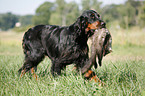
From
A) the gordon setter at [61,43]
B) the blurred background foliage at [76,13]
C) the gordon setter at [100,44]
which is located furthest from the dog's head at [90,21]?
the blurred background foliage at [76,13]

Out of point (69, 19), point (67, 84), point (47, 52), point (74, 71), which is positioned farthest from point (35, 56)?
point (69, 19)

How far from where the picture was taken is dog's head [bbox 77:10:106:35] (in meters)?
2.88

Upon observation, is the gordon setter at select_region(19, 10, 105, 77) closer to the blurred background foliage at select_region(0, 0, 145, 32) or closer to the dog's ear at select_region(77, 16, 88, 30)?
the dog's ear at select_region(77, 16, 88, 30)

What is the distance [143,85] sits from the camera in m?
2.80

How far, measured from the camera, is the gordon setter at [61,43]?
304 centimetres

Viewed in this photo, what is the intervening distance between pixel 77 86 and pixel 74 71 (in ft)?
3.03

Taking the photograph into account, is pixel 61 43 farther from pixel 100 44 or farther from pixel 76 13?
pixel 76 13

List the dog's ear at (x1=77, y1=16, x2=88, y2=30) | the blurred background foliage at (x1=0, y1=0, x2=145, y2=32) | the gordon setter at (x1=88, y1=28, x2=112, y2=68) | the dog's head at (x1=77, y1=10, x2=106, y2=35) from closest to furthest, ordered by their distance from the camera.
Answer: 1. the gordon setter at (x1=88, y1=28, x2=112, y2=68)
2. the dog's head at (x1=77, y1=10, x2=106, y2=35)
3. the dog's ear at (x1=77, y1=16, x2=88, y2=30)
4. the blurred background foliage at (x1=0, y1=0, x2=145, y2=32)

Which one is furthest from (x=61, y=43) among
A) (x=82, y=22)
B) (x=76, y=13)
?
(x=76, y=13)

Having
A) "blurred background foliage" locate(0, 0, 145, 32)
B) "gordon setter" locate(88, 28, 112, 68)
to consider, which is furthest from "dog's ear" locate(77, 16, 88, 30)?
"blurred background foliage" locate(0, 0, 145, 32)

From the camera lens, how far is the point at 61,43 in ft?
10.9

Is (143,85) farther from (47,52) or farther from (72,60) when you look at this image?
(47,52)

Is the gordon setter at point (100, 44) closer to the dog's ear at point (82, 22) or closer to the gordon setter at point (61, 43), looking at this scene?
the gordon setter at point (61, 43)

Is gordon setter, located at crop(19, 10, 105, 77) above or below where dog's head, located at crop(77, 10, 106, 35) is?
below
